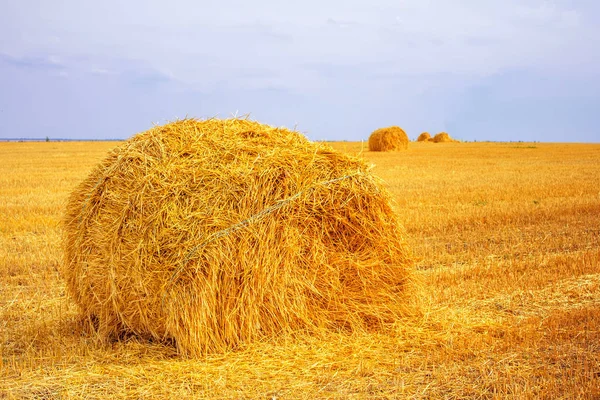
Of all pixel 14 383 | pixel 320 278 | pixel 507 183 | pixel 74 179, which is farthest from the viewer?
pixel 74 179

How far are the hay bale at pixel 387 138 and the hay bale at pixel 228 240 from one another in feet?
92.5

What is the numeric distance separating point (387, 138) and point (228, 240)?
29.5 meters

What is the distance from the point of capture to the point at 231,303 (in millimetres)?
5352

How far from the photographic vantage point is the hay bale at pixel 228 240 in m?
5.24

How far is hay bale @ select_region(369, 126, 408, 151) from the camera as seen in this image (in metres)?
34.1

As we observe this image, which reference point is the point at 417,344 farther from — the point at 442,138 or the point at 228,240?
the point at 442,138

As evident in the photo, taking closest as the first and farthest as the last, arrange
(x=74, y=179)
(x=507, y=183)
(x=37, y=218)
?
1. (x=37, y=218)
2. (x=507, y=183)
3. (x=74, y=179)

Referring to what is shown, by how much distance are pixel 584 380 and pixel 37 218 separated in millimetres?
10113

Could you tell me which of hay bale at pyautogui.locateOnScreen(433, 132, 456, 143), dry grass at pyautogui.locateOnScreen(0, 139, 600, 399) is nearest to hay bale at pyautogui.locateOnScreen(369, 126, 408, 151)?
hay bale at pyautogui.locateOnScreen(433, 132, 456, 143)

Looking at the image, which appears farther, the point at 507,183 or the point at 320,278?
the point at 507,183

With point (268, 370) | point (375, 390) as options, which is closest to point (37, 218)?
point (268, 370)

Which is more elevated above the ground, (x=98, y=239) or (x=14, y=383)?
(x=98, y=239)

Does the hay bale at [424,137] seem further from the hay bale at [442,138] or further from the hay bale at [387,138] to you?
the hay bale at [387,138]

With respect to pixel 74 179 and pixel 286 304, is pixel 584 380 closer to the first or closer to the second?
pixel 286 304
